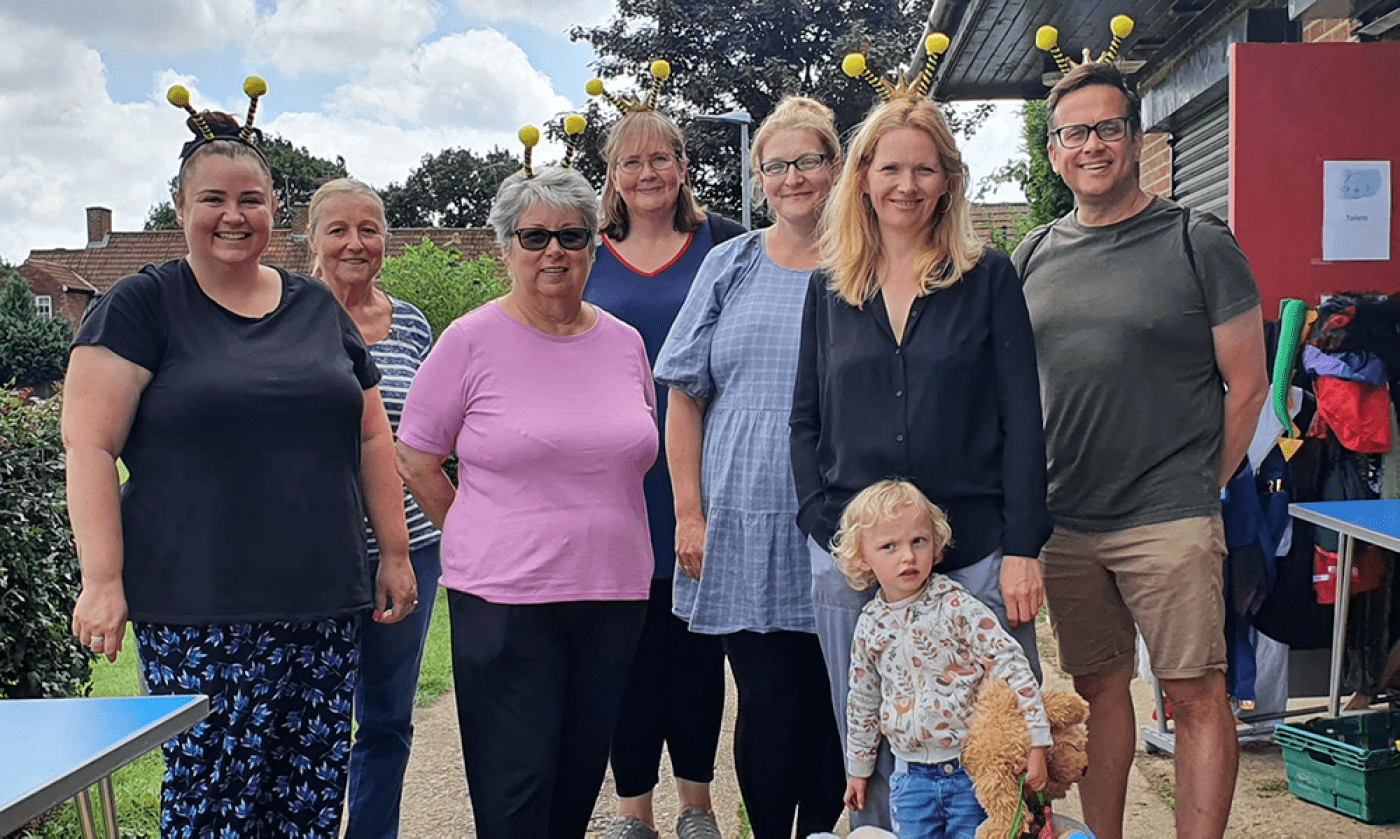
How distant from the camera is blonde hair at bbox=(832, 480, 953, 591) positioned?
2.54m

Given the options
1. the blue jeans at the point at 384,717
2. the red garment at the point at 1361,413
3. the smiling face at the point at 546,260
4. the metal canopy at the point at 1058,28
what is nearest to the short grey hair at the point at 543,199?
the smiling face at the point at 546,260

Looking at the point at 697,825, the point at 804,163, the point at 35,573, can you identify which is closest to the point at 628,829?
the point at 697,825

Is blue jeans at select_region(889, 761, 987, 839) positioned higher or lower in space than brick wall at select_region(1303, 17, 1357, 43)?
lower

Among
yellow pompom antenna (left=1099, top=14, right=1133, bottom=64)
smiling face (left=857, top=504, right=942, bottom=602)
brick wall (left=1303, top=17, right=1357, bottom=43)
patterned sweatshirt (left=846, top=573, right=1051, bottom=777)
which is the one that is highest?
brick wall (left=1303, top=17, right=1357, bottom=43)

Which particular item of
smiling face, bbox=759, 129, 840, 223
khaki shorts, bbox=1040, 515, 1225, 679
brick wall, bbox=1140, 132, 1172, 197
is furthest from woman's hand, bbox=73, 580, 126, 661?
brick wall, bbox=1140, 132, 1172, 197

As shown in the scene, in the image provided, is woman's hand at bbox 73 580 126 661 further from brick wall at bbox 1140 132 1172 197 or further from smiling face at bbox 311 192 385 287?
brick wall at bbox 1140 132 1172 197

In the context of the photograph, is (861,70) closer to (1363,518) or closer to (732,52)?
(1363,518)

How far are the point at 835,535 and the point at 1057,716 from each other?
61 centimetres

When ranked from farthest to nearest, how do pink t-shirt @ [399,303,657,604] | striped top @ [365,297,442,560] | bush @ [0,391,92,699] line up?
bush @ [0,391,92,699] → striped top @ [365,297,442,560] → pink t-shirt @ [399,303,657,604]

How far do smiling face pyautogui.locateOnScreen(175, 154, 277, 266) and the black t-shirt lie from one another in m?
0.09

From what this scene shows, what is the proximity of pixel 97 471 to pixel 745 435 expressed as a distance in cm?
149

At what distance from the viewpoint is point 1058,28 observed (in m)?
6.36

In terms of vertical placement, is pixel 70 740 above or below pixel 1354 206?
below

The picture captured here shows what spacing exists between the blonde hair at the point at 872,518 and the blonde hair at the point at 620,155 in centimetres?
149
